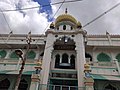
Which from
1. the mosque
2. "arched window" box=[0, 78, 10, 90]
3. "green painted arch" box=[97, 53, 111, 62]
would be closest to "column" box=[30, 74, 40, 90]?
the mosque

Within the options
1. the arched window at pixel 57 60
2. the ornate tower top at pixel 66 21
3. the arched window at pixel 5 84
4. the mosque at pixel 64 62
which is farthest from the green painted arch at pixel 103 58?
the arched window at pixel 5 84

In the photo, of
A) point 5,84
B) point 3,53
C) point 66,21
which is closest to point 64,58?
point 66,21

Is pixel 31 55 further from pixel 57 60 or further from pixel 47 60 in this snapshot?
pixel 47 60

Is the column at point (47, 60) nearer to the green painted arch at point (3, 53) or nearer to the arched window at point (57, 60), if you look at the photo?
the arched window at point (57, 60)

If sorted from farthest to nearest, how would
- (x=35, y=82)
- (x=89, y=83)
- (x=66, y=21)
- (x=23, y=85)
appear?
(x=66, y=21)
(x=23, y=85)
(x=35, y=82)
(x=89, y=83)

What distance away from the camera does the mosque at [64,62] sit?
45.6 ft

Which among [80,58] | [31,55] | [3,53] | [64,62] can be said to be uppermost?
[3,53]

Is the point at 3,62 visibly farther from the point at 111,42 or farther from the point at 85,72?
the point at 111,42

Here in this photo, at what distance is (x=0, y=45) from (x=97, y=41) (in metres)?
12.4

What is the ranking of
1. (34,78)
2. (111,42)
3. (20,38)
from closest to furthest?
(34,78), (111,42), (20,38)

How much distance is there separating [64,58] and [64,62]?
0.52 metres

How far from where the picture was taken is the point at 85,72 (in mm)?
13711

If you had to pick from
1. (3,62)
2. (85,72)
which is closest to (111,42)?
(85,72)

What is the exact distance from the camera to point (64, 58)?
679 inches
